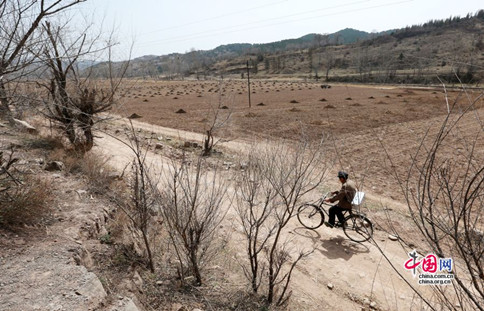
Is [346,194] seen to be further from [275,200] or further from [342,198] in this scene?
[275,200]

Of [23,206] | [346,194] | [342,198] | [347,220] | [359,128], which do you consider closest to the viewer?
[23,206]

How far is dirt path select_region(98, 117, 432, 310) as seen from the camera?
4984 mm

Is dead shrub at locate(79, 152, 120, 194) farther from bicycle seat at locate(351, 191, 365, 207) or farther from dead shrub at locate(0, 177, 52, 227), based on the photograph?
bicycle seat at locate(351, 191, 365, 207)

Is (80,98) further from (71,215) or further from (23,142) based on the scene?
(71,215)

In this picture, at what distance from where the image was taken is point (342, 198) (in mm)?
6621

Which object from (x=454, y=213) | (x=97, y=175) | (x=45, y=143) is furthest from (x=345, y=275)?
(x=45, y=143)

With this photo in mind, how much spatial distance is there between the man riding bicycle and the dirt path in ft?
1.80

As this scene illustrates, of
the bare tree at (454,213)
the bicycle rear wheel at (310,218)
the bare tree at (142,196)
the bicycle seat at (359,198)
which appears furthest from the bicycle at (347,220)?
the bare tree at (142,196)

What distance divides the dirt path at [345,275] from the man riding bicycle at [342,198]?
55cm

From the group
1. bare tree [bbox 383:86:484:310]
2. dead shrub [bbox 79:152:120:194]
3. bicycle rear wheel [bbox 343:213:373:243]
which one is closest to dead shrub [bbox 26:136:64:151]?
dead shrub [bbox 79:152:120:194]

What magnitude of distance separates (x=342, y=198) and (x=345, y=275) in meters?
1.74

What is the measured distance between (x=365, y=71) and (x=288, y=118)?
64246 mm

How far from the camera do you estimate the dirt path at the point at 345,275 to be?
498 centimetres

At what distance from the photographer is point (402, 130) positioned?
1989 cm
